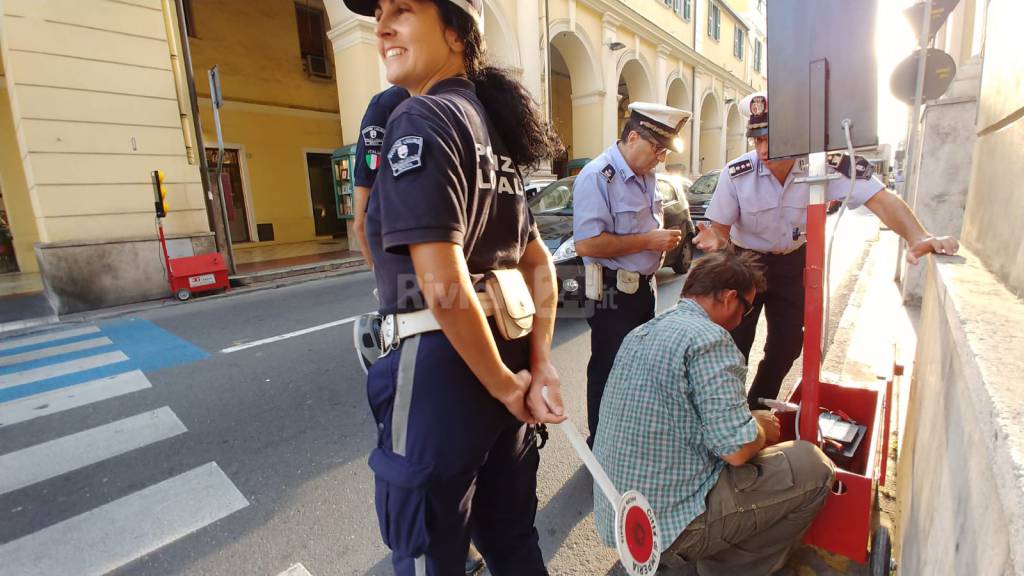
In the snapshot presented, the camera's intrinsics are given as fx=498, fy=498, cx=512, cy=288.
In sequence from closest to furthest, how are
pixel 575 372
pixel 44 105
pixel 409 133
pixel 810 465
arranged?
pixel 409 133 < pixel 810 465 < pixel 575 372 < pixel 44 105

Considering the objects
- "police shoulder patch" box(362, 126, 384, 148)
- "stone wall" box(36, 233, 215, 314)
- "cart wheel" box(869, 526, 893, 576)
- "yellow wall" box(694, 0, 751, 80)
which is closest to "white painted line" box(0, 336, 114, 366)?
"stone wall" box(36, 233, 215, 314)

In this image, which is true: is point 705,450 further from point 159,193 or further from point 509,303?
point 159,193

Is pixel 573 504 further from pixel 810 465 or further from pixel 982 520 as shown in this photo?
pixel 982 520

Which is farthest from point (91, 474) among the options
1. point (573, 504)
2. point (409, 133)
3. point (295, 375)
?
point (409, 133)

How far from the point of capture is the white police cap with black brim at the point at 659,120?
8.16 feet

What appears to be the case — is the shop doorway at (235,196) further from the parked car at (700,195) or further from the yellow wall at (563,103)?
the yellow wall at (563,103)

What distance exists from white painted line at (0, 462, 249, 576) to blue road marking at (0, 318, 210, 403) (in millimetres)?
2315

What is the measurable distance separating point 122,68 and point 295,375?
6921mm

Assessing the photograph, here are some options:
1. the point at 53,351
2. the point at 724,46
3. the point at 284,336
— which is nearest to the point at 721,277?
the point at 284,336

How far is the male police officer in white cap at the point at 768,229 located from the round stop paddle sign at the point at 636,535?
4.88ft

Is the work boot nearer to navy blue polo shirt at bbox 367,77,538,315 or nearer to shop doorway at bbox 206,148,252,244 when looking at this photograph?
navy blue polo shirt at bbox 367,77,538,315

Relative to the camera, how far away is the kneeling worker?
1636 millimetres

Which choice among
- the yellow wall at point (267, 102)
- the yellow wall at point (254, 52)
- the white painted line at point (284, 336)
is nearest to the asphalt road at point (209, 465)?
the white painted line at point (284, 336)

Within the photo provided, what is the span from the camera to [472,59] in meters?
1.30
